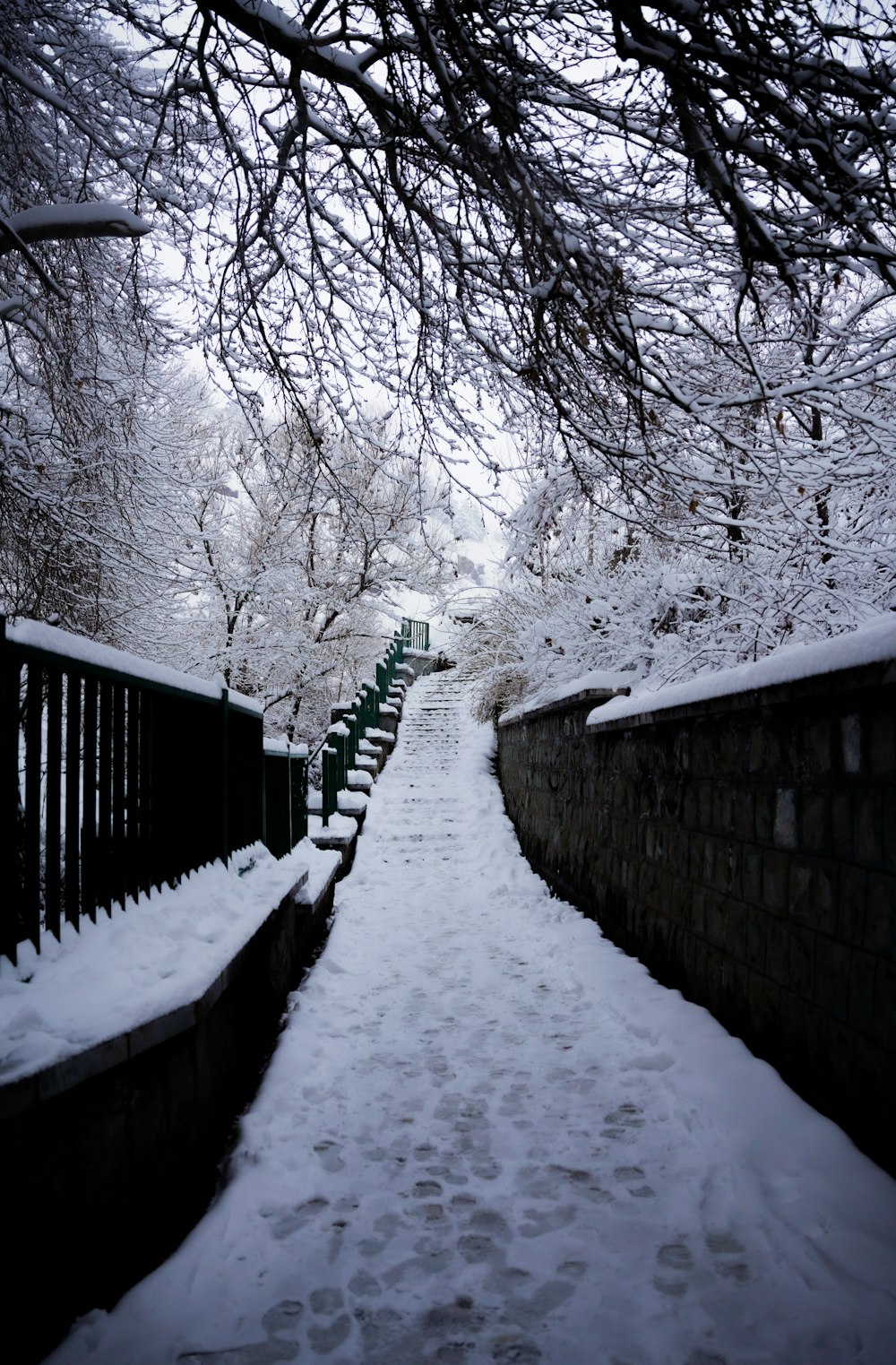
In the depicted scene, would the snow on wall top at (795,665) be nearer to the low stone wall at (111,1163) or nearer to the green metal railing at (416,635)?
the low stone wall at (111,1163)

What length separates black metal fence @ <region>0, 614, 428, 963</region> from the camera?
2.42 metres

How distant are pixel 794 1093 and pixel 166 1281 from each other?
215cm

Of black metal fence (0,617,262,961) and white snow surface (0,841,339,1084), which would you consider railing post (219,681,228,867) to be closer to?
black metal fence (0,617,262,961)

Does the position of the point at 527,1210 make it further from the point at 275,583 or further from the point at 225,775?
the point at 275,583

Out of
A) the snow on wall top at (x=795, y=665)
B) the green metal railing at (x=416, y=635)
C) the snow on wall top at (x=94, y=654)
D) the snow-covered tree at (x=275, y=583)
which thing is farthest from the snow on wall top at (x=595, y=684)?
the green metal railing at (x=416, y=635)

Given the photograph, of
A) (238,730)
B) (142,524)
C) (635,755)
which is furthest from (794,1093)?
(142,524)

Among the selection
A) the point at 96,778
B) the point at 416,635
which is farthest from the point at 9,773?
the point at 416,635

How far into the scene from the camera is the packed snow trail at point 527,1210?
210 centimetres

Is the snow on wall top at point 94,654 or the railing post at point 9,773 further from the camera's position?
the snow on wall top at point 94,654

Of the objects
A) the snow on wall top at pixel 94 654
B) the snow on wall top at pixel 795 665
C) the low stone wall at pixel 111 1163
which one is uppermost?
the snow on wall top at pixel 94 654

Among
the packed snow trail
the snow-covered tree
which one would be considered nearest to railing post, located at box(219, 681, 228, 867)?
the packed snow trail

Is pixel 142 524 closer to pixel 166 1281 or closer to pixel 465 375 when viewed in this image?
pixel 465 375

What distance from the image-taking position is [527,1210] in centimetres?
271

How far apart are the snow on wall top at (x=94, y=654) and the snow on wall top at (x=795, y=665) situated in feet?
7.96
